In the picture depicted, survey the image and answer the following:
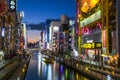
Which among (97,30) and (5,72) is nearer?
(5,72)

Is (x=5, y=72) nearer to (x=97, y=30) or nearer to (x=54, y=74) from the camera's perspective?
(x=54, y=74)

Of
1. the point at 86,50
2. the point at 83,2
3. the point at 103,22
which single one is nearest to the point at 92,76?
the point at 103,22

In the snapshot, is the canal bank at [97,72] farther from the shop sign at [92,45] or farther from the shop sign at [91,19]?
the shop sign at [91,19]

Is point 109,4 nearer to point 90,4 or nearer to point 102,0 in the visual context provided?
point 102,0

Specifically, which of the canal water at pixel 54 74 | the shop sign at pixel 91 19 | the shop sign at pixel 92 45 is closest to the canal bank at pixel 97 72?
the canal water at pixel 54 74

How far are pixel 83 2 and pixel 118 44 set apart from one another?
57909 mm

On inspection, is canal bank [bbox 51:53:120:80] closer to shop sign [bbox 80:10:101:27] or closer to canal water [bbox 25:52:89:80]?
canal water [bbox 25:52:89:80]

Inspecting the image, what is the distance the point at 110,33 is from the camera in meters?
89.0

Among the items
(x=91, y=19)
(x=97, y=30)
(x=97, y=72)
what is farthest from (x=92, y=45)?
(x=97, y=72)

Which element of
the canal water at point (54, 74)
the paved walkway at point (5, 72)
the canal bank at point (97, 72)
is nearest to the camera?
the paved walkway at point (5, 72)

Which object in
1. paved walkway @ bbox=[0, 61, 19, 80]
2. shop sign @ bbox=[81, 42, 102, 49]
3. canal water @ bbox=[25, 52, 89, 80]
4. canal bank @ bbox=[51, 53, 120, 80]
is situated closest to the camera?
paved walkway @ bbox=[0, 61, 19, 80]

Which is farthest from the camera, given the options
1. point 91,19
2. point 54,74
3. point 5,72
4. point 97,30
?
point 91,19

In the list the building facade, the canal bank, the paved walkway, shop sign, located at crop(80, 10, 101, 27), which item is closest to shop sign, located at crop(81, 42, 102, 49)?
the building facade

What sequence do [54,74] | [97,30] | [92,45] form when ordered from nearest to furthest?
[54,74] < [97,30] < [92,45]
